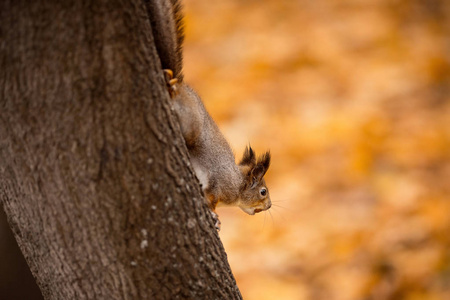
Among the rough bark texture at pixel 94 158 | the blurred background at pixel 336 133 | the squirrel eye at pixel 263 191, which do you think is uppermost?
the blurred background at pixel 336 133

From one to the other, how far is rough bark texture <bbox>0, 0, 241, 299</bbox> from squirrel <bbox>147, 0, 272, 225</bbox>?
0.54 feet

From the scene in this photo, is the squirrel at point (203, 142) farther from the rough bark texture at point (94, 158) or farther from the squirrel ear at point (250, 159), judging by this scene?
the rough bark texture at point (94, 158)

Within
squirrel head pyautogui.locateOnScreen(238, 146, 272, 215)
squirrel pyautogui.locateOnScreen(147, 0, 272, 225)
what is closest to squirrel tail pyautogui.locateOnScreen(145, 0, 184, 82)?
squirrel pyautogui.locateOnScreen(147, 0, 272, 225)

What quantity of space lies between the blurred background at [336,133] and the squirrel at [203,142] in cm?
213

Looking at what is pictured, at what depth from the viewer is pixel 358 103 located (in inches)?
194

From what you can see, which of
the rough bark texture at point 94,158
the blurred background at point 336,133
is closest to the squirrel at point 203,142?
the rough bark texture at point 94,158

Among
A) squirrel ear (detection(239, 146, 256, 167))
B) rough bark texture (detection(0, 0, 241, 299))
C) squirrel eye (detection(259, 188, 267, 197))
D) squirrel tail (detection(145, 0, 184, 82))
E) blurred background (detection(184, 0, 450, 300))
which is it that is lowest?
rough bark texture (detection(0, 0, 241, 299))

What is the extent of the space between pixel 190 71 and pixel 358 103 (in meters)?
1.51

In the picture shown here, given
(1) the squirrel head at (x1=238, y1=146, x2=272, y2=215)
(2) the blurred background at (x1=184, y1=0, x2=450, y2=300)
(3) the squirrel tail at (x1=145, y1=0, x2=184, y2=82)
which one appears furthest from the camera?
(2) the blurred background at (x1=184, y1=0, x2=450, y2=300)

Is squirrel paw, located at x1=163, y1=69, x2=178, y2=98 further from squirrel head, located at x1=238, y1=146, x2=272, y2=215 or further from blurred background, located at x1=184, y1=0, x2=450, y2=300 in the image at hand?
blurred background, located at x1=184, y1=0, x2=450, y2=300

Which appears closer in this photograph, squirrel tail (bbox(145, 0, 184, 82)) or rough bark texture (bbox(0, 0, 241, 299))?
rough bark texture (bbox(0, 0, 241, 299))

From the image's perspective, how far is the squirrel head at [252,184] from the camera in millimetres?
1880

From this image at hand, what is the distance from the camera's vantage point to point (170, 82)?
1.40 metres

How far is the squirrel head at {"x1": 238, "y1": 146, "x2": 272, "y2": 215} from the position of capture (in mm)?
1880
